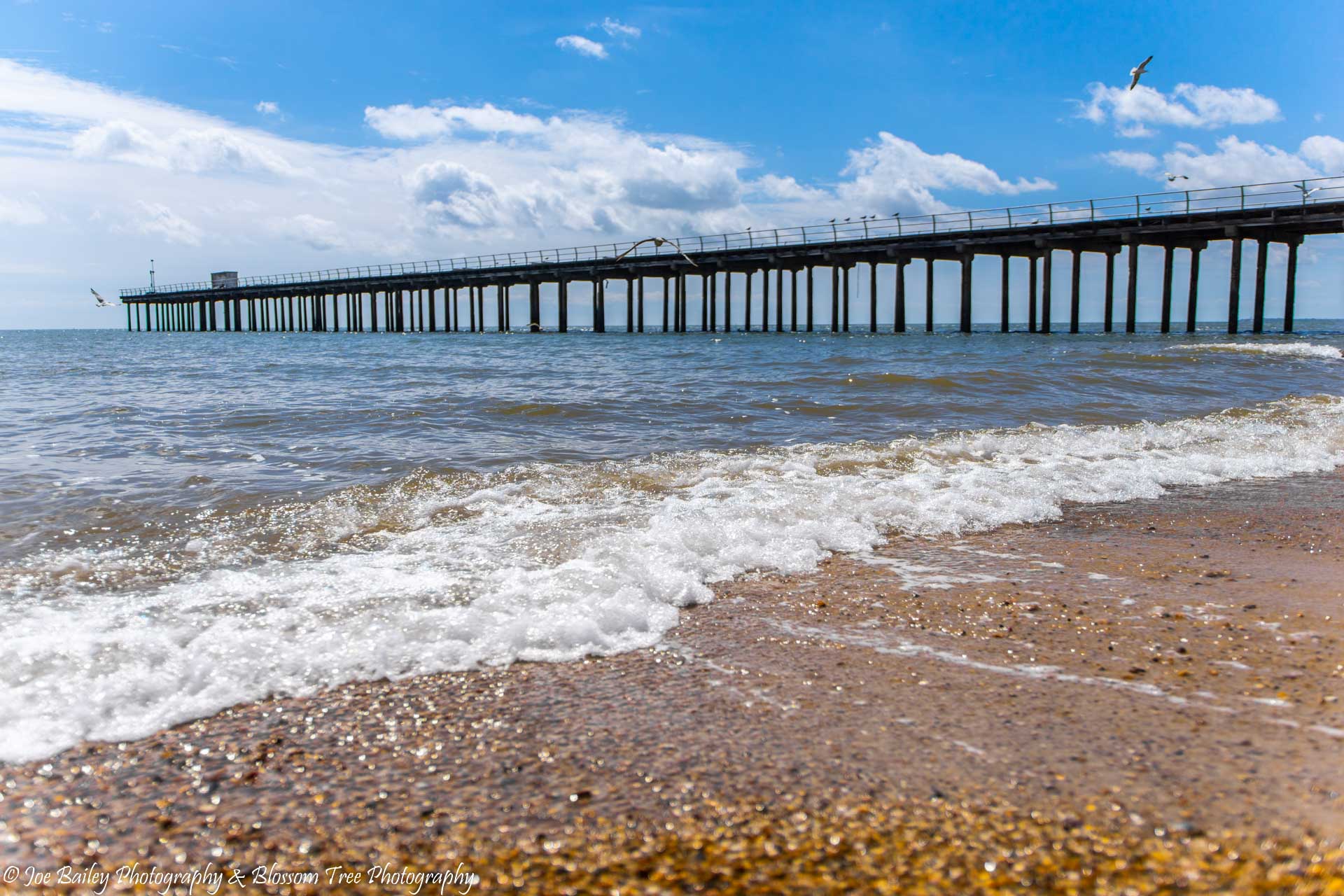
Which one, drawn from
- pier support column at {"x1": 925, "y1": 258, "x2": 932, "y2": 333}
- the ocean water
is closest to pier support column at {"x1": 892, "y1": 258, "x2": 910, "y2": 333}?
pier support column at {"x1": 925, "y1": 258, "x2": 932, "y2": 333}

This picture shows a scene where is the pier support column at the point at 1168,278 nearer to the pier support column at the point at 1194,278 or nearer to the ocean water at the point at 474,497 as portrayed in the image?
the pier support column at the point at 1194,278

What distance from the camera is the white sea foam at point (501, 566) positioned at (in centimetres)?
256

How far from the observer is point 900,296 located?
35.2 meters

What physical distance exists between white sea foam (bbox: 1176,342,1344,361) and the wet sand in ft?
66.1

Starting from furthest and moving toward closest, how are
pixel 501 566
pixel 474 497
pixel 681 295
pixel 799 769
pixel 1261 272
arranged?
pixel 681 295, pixel 1261 272, pixel 474 497, pixel 501 566, pixel 799 769

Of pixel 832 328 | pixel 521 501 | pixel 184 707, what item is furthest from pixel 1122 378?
pixel 832 328

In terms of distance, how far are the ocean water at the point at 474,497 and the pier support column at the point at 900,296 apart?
2106 centimetres

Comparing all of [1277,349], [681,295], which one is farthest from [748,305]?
[1277,349]

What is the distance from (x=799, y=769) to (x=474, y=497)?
3.80 m

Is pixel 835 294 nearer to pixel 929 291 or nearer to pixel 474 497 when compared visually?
pixel 929 291

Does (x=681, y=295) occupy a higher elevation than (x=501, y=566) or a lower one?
higher

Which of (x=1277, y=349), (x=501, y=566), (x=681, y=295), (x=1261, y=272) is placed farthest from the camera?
(x=681, y=295)

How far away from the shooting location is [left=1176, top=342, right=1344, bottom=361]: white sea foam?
63.6 feet

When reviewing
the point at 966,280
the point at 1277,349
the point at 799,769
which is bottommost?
the point at 799,769
